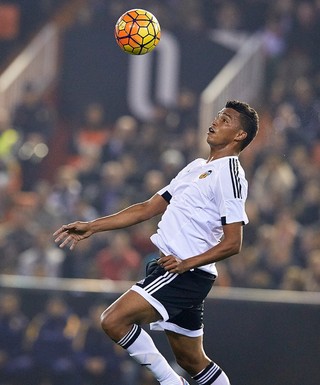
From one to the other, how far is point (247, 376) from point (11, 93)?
7986 millimetres

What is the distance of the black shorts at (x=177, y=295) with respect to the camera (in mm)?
7555

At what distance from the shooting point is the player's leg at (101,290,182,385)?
7.42 metres

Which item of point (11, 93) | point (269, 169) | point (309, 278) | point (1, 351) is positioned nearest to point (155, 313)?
point (1, 351)

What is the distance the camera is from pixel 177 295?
7.61 m

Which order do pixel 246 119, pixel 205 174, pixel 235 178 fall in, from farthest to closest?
pixel 246 119 → pixel 205 174 → pixel 235 178

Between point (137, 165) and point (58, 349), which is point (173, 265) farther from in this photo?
point (137, 165)

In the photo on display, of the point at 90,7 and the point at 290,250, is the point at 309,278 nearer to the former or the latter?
the point at 290,250

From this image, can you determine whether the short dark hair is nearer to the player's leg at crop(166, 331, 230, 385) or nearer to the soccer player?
the soccer player

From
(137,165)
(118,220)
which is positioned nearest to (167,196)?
(118,220)

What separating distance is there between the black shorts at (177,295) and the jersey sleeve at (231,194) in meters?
0.52

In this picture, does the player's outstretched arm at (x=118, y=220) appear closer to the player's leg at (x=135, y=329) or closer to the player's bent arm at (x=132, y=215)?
the player's bent arm at (x=132, y=215)

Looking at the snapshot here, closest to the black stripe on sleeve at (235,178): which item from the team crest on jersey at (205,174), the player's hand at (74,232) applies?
the team crest on jersey at (205,174)

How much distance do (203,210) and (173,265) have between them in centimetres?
47

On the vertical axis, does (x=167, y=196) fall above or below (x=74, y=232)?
above
